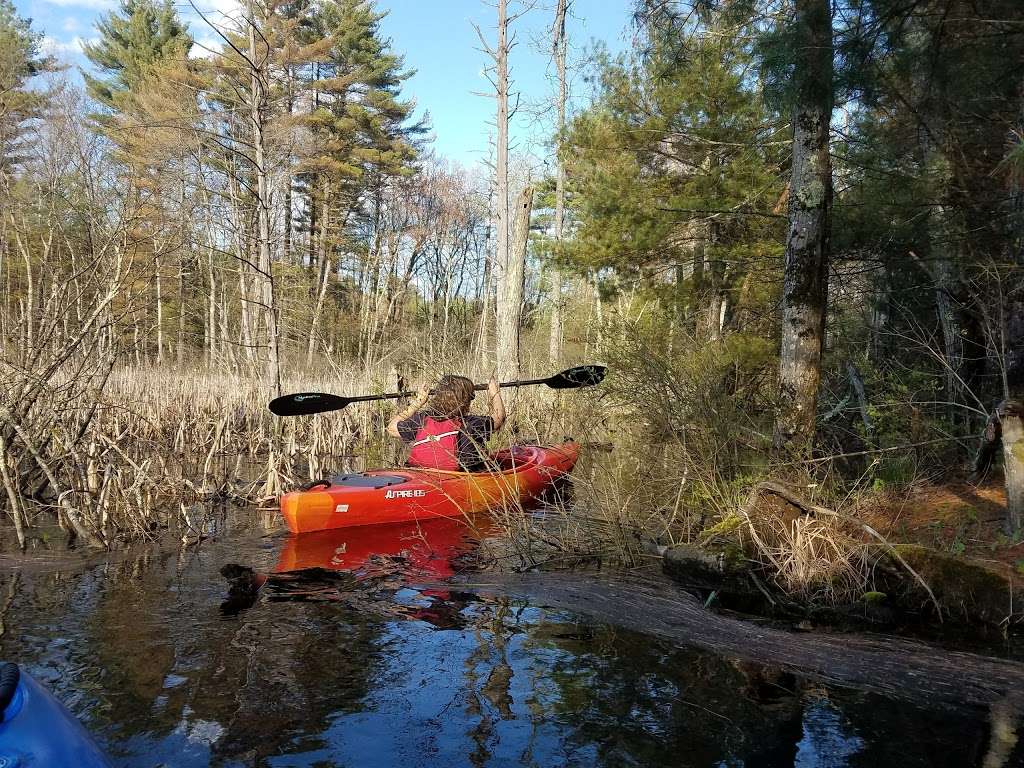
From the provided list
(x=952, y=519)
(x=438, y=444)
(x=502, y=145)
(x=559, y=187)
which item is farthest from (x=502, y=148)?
(x=952, y=519)

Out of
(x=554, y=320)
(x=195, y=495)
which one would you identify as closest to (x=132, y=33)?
(x=554, y=320)

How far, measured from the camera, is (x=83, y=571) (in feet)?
17.7

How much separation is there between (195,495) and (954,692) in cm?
634

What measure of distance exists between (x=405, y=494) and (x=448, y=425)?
2.53 ft

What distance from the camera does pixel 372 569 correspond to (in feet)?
19.5

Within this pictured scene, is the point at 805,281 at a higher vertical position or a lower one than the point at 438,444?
higher

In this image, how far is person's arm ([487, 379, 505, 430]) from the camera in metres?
7.50

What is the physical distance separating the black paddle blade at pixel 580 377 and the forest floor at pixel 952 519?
2.61 m

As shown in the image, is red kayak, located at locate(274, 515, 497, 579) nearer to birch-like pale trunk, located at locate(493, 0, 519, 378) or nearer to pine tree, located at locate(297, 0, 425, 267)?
birch-like pale trunk, located at locate(493, 0, 519, 378)

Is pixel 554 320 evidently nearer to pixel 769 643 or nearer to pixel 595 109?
pixel 595 109

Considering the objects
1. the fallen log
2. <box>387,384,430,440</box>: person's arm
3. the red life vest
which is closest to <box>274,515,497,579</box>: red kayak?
the red life vest

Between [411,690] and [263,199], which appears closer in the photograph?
[411,690]

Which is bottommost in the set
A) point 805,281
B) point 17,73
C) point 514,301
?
point 805,281

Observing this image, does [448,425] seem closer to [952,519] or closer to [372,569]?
[372,569]
